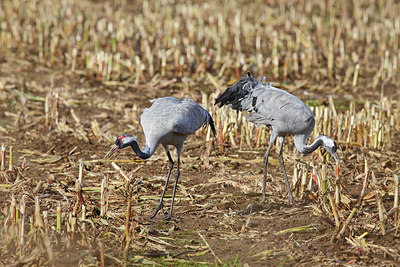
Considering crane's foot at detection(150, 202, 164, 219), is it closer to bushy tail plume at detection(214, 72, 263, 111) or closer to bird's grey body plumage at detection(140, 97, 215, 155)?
bird's grey body plumage at detection(140, 97, 215, 155)

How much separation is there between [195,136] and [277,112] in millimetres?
2110

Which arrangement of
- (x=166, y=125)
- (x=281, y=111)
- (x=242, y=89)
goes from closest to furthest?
(x=166, y=125)
(x=281, y=111)
(x=242, y=89)

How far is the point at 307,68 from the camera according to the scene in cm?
1088

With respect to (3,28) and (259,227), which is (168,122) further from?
(3,28)

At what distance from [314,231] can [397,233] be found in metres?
0.70

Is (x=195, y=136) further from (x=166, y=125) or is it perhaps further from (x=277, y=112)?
(x=166, y=125)

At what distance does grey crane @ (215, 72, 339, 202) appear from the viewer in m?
6.32

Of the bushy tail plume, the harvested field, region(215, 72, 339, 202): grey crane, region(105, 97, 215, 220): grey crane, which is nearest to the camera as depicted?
the harvested field

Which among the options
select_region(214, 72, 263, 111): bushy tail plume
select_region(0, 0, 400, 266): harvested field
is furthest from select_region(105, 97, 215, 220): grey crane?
select_region(214, 72, 263, 111): bushy tail plume

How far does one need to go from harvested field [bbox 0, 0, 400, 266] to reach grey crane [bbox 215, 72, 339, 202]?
0.86 feet

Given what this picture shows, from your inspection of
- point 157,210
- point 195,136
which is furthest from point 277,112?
point 195,136

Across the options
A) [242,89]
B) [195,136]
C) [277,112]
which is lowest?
[195,136]

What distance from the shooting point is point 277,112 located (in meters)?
6.43

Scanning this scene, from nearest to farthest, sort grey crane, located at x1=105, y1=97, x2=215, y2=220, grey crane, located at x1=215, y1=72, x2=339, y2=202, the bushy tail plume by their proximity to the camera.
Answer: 1. grey crane, located at x1=105, y1=97, x2=215, y2=220
2. grey crane, located at x1=215, y1=72, x2=339, y2=202
3. the bushy tail plume
